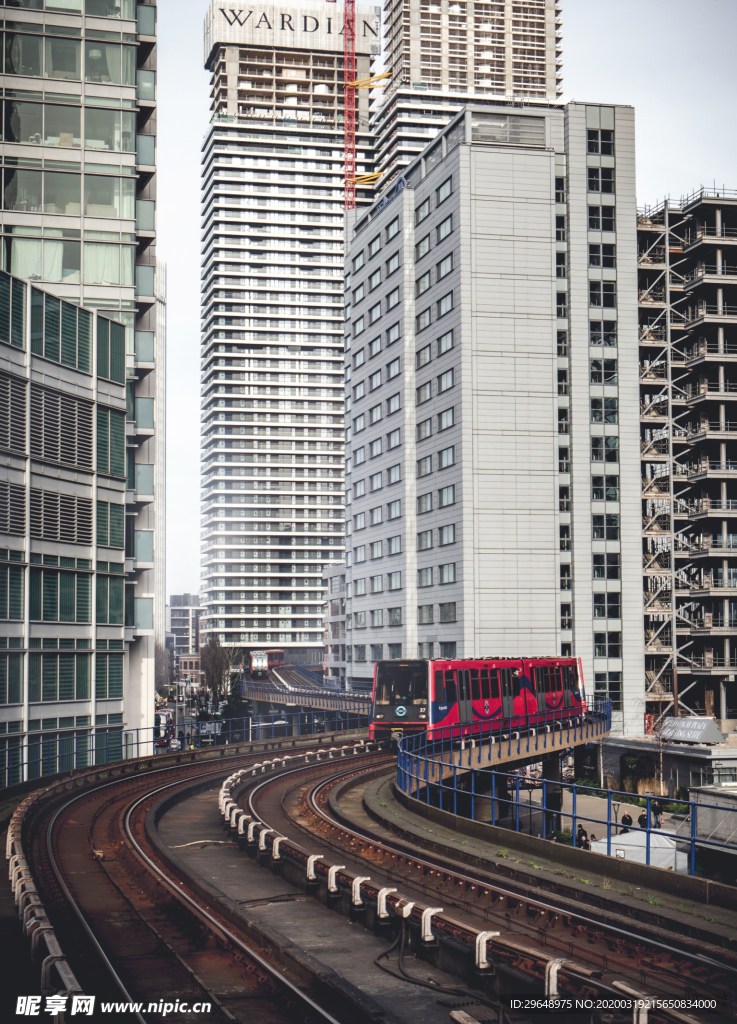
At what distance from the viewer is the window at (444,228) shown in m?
85.0

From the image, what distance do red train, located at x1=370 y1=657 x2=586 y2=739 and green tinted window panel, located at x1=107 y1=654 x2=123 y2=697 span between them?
12.2m

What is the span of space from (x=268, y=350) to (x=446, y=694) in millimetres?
150092

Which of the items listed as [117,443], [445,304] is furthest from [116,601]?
[445,304]

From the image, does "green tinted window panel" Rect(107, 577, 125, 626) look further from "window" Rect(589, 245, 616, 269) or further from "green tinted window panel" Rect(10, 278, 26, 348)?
"window" Rect(589, 245, 616, 269)

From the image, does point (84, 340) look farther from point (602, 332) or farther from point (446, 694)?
point (602, 332)

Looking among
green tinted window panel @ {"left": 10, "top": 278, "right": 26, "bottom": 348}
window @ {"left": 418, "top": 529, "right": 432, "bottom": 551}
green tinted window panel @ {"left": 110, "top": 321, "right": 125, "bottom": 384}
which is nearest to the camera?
green tinted window panel @ {"left": 10, "top": 278, "right": 26, "bottom": 348}

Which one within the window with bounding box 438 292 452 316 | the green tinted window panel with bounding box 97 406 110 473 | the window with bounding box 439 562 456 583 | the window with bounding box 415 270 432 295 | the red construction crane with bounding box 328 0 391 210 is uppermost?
the red construction crane with bounding box 328 0 391 210

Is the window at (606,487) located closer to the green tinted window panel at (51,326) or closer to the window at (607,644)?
the window at (607,644)

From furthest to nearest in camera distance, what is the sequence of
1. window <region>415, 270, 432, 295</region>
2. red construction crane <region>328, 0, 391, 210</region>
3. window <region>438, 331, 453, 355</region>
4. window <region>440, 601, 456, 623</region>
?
red construction crane <region>328, 0, 391, 210</region>, window <region>415, 270, 432, 295</region>, window <region>438, 331, 453, 355</region>, window <region>440, 601, 456, 623</region>

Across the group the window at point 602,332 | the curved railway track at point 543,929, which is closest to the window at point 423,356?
the window at point 602,332

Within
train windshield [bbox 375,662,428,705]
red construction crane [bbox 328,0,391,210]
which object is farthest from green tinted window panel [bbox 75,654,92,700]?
red construction crane [bbox 328,0,391,210]

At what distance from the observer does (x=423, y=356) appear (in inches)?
3568

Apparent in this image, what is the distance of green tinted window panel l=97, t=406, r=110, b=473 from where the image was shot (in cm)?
4938

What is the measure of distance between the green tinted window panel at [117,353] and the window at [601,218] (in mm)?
46701
